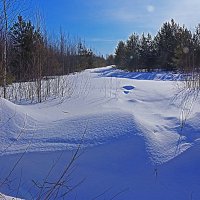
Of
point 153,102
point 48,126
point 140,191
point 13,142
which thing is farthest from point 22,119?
point 153,102

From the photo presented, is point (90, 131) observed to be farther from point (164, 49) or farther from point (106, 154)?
point (164, 49)

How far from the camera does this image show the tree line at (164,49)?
22009mm

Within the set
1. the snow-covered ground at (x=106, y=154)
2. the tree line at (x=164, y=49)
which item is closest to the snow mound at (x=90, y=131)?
the snow-covered ground at (x=106, y=154)

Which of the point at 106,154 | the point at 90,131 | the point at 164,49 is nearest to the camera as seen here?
the point at 106,154

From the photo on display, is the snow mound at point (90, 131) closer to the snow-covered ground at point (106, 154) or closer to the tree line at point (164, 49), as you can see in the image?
the snow-covered ground at point (106, 154)

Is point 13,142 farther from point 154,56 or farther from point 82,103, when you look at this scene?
point 154,56

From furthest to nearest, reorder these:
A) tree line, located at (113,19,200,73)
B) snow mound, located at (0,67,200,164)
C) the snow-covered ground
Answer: tree line, located at (113,19,200,73) < snow mound, located at (0,67,200,164) < the snow-covered ground

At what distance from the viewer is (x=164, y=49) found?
1040 inches

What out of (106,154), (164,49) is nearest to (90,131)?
(106,154)

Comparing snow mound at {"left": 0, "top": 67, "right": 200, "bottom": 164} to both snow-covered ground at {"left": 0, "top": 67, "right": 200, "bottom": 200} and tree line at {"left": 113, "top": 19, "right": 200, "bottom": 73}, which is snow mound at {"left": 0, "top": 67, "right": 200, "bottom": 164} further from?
tree line at {"left": 113, "top": 19, "right": 200, "bottom": 73}

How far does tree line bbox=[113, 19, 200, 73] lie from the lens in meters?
22.0

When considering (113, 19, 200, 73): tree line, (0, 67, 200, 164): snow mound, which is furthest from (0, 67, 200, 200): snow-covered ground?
(113, 19, 200, 73): tree line

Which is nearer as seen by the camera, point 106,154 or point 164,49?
point 106,154

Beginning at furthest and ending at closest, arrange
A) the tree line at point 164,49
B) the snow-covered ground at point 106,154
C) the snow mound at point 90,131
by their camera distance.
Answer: the tree line at point 164,49, the snow mound at point 90,131, the snow-covered ground at point 106,154
